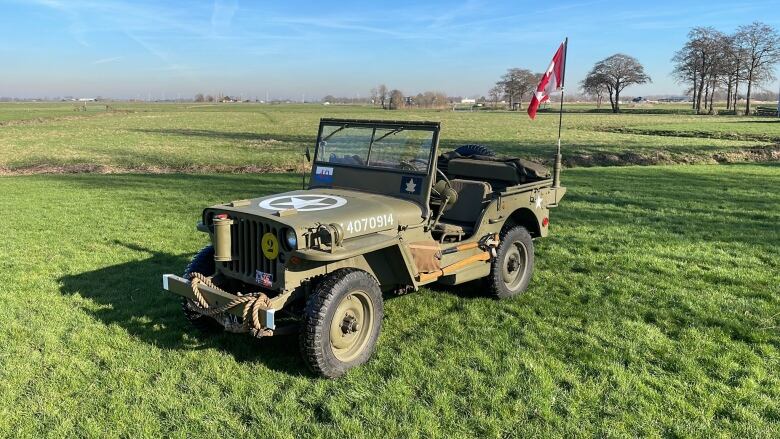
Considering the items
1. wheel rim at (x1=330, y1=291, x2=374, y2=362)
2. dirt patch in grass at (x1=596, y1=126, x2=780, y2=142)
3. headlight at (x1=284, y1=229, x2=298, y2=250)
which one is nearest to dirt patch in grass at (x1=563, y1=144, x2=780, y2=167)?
dirt patch in grass at (x1=596, y1=126, x2=780, y2=142)

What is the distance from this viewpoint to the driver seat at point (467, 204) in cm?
614

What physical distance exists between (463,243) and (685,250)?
4392 millimetres

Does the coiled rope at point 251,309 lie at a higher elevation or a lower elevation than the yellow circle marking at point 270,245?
lower

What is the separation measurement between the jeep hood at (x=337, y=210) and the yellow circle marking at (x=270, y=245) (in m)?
0.15

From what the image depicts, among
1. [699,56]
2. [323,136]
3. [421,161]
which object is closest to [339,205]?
[421,161]

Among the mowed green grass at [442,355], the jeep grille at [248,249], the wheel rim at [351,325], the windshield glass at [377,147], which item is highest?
the windshield glass at [377,147]

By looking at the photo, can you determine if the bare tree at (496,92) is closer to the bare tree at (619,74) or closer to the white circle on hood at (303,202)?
the bare tree at (619,74)

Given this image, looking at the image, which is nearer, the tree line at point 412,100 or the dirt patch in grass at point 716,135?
the dirt patch in grass at point 716,135

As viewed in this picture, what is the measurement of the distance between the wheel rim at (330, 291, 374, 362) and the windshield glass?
147 centimetres

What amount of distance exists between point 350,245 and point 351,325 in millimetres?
660

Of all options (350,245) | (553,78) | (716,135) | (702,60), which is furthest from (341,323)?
(702,60)

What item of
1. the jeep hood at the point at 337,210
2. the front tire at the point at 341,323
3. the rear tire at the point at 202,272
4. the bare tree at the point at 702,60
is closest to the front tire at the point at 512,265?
the jeep hood at the point at 337,210

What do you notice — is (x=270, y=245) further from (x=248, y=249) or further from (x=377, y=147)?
(x=377, y=147)

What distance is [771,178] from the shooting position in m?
15.5
